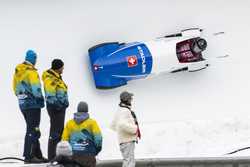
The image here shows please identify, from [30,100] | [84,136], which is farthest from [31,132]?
[84,136]

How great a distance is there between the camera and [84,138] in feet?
29.7

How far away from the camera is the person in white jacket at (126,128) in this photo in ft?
31.4

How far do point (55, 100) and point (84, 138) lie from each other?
98cm

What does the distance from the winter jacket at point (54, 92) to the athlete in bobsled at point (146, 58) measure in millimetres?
1970

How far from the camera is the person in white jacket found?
9.58 meters

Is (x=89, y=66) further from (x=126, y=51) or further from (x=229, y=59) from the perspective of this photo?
(x=229, y=59)

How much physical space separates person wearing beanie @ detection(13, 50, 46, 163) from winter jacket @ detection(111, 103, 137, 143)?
3.47 feet

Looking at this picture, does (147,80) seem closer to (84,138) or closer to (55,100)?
(55,100)

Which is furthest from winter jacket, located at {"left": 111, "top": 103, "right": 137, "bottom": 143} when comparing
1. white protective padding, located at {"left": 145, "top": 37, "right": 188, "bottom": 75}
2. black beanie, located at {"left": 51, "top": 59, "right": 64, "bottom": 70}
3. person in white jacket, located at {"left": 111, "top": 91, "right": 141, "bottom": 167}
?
white protective padding, located at {"left": 145, "top": 37, "right": 188, "bottom": 75}

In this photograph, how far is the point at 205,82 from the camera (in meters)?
13.0

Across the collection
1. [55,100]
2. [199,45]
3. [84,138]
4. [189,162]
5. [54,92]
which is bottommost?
[189,162]

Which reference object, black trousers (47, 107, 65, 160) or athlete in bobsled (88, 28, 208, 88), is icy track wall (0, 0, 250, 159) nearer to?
athlete in bobsled (88, 28, 208, 88)

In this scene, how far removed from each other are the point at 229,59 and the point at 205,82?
657 millimetres

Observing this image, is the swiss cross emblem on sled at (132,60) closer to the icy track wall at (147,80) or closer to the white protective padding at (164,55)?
the white protective padding at (164,55)
